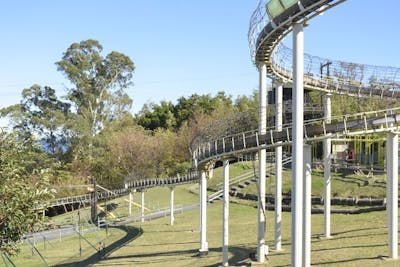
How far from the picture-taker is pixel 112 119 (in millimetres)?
67250

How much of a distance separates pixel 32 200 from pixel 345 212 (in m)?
22.1

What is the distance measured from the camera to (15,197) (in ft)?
33.1

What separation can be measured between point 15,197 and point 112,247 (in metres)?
18.4

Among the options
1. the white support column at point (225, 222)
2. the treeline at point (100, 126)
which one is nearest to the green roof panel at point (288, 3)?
the white support column at point (225, 222)

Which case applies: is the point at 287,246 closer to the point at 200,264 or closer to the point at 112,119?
the point at 200,264

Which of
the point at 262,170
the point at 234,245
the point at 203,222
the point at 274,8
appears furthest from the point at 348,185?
the point at 274,8

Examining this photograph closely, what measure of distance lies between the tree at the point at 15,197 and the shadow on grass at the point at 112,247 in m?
12.6

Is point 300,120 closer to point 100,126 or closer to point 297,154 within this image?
point 297,154

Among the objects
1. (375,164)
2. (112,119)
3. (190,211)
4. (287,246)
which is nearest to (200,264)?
(287,246)

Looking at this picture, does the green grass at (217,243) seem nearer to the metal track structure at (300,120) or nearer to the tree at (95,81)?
the metal track structure at (300,120)

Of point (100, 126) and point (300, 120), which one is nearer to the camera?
point (300, 120)

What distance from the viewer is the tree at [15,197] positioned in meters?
10.1

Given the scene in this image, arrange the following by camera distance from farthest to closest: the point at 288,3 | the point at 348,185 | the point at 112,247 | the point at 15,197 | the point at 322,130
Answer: the point at 348,185, the point at 112,247, the point at 322,130, the point at 288,3, the point at 15,197

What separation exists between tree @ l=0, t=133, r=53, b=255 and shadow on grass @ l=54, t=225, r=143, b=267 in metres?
12.6
